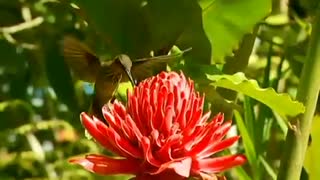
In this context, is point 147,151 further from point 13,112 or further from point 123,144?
point 13,112

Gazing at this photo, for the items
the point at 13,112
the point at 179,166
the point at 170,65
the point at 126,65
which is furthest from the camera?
the point at 13,112

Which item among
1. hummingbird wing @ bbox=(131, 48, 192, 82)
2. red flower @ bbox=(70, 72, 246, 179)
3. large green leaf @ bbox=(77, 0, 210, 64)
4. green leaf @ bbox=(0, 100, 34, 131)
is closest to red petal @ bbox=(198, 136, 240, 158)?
red flower @ bbox=(70, 72, 246, 179)

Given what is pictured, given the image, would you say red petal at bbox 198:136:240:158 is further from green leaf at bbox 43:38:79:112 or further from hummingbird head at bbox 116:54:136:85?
green leaf at bbox 43:38:79:112

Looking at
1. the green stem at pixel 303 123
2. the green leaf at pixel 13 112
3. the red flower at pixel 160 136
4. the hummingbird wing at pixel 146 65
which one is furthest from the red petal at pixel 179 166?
the green leaf at pixel 13 112

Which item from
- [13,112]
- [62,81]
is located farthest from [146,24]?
[13,112]

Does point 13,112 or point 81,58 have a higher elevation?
point 81,58

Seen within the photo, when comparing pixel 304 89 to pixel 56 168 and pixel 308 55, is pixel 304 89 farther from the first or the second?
pixel 56 168

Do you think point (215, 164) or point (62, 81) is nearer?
point (215, 164)
